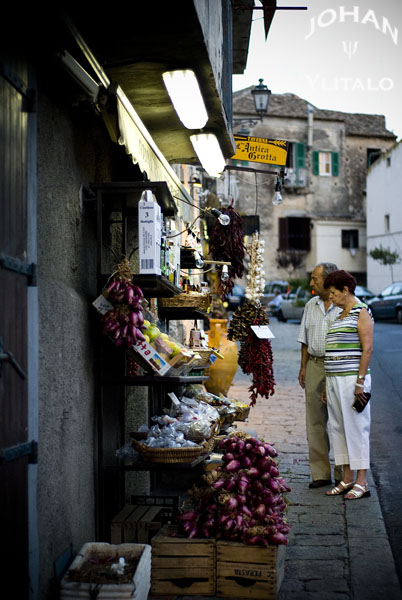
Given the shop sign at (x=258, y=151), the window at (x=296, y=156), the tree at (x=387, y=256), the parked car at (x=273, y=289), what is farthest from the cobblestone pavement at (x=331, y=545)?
the window at (x=296, y=156)

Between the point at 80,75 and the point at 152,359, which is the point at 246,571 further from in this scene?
the point at 80,75

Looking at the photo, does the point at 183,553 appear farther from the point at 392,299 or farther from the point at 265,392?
the point at 392,299

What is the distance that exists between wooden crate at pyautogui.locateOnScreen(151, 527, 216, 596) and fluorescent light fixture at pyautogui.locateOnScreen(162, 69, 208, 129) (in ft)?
10.2

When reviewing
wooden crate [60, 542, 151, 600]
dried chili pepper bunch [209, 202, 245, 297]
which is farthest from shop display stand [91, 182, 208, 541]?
dried chili pepper bunch [209, 202, 245, 297]

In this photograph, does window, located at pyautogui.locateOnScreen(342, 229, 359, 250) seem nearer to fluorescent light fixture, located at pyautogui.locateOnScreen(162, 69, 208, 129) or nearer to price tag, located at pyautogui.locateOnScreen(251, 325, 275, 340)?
price tag, located at pyautogui.locateOnScreen(251, 325, 275, 340)

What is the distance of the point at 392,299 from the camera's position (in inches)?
Result: 1199

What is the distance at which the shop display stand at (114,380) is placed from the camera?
16.4 feet

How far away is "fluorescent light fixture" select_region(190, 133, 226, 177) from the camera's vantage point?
24.3ft

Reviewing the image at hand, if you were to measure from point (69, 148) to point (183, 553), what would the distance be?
2.61 metres

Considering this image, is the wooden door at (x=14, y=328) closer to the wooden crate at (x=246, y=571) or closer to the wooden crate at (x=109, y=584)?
the wooden crate at (x=109, y=584)

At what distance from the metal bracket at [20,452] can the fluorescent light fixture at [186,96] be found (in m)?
2.85

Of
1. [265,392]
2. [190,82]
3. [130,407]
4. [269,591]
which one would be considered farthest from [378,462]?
[190,82]

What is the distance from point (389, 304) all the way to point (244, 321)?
22563 mm

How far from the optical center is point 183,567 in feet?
15.7
